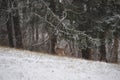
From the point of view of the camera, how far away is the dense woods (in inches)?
271

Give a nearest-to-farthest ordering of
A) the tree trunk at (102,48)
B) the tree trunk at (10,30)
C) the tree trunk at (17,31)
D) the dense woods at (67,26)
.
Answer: the dense woods at (67,26)
the tree trunk at (102,48)
the tree trunk at (17,31)
the tree trunk at (10,30)

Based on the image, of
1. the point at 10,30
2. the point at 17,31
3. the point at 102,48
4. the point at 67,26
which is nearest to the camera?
the point at 67,26

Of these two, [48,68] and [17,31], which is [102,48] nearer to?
[48,68]

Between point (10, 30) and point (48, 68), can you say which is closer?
point (48, 68)

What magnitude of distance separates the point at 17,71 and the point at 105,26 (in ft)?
10.6

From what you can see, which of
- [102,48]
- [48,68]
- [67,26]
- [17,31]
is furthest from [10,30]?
[102,48]

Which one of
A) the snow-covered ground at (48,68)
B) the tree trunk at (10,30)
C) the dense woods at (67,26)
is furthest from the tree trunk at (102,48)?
the tree trunk at (10,30)

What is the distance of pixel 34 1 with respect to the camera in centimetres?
751

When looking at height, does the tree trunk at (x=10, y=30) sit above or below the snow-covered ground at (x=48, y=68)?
above

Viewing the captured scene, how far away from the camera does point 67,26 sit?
281 inches

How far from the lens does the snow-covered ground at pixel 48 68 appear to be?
5125mm

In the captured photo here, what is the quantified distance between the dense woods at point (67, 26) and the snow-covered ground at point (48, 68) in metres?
1.27

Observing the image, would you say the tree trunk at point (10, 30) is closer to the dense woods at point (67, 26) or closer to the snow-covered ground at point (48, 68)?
the dense woods at point (67, 26)

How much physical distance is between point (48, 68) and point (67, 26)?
6.81ft
